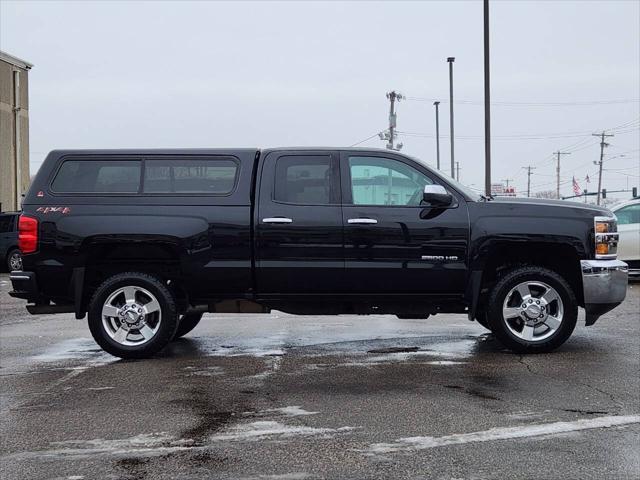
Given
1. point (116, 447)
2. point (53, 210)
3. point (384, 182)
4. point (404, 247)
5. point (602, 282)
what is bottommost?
point (116, 447)

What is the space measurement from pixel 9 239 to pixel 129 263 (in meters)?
16.2

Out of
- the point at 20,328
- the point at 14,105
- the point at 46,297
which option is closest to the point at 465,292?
the point at 46,297

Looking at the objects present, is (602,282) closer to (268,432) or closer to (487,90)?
(268,432)

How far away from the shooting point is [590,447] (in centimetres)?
504

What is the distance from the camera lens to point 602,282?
8398mm

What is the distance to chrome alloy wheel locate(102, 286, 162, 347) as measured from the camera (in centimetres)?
843

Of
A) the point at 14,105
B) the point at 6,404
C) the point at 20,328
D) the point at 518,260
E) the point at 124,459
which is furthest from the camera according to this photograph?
the point at 14,105

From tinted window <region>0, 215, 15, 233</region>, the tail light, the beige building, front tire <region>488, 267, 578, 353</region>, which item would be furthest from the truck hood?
the beige building

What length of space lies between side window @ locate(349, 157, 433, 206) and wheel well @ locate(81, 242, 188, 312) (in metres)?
1.87

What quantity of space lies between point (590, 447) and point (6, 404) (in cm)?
405

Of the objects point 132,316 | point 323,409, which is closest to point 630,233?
point 132,316

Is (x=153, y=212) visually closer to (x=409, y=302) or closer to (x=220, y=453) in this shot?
(x=409, y=302)

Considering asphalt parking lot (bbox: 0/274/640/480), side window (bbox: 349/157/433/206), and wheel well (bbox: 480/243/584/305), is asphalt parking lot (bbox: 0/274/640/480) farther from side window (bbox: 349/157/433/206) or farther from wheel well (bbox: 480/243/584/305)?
side window (bbox: 349/157/433/206)

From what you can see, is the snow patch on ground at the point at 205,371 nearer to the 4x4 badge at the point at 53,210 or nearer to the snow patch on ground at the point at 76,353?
the snow patch on ground at the point at 76,353
